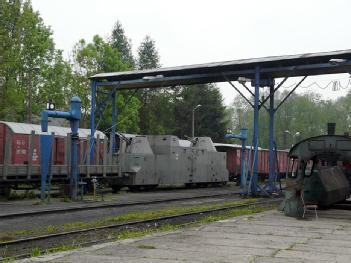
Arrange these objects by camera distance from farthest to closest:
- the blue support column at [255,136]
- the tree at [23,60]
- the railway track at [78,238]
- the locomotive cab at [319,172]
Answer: the tree at [23,60]
the blue support column at [255,136]
the locomotive cab at [319,172]
the railway track at [78,238]

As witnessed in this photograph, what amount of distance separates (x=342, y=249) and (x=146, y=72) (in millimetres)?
17599

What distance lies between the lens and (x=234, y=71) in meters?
23.4

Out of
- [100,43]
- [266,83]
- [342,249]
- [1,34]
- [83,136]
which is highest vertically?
[100,43]

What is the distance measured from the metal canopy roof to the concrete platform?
32.4ft

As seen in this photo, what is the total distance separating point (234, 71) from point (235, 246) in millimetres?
15303

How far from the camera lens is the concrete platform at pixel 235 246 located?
7.68 meters

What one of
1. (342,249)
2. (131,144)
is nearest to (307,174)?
(342,249)

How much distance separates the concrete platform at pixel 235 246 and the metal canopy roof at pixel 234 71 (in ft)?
32.4

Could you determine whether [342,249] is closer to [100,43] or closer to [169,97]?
[100,43]

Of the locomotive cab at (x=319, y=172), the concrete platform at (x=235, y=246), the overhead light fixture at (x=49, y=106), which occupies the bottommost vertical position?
the concrete platform at (x=235, y=246)

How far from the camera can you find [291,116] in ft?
352

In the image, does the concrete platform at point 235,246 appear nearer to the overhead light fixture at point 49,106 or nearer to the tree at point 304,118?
the overhead light fixture at point 49,106

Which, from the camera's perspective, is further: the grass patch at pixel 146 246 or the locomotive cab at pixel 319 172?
the locomotive cab at pixel 319 172

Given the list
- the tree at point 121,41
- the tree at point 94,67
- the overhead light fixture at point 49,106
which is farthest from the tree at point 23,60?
the tree at point 121,41
